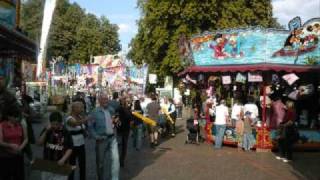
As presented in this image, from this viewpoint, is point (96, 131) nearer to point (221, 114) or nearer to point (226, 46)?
point (221, 114)

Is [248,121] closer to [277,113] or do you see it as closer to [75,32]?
[277,113]

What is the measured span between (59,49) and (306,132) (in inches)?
2460

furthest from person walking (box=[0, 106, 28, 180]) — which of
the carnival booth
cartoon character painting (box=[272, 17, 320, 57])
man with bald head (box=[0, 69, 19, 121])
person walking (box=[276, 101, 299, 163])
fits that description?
cartoon character painting (box=[272, 17, 320, 57])

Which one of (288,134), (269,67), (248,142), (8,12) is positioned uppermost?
(8,12)

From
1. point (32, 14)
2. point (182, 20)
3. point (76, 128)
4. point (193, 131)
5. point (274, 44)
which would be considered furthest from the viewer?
point (32, 14)

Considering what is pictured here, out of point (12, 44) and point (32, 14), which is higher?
point (32, 14)

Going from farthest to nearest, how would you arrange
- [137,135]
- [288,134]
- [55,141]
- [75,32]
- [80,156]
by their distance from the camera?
1. [75,32]
2. [137,135]
3. [288,134]
4. [80,156]
5. [55,141]

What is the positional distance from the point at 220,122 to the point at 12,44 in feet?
27.5

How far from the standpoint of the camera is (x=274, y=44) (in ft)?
63.0

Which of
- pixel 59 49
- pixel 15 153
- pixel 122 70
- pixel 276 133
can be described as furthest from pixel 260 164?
pixel 59 49

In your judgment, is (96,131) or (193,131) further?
(193,131)

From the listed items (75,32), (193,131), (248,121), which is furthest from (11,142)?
(75,32)

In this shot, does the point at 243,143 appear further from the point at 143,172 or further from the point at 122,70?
the point at 122,70

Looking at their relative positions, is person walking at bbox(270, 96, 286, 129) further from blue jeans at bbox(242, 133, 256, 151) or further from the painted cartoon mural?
the painted cartoon mural
